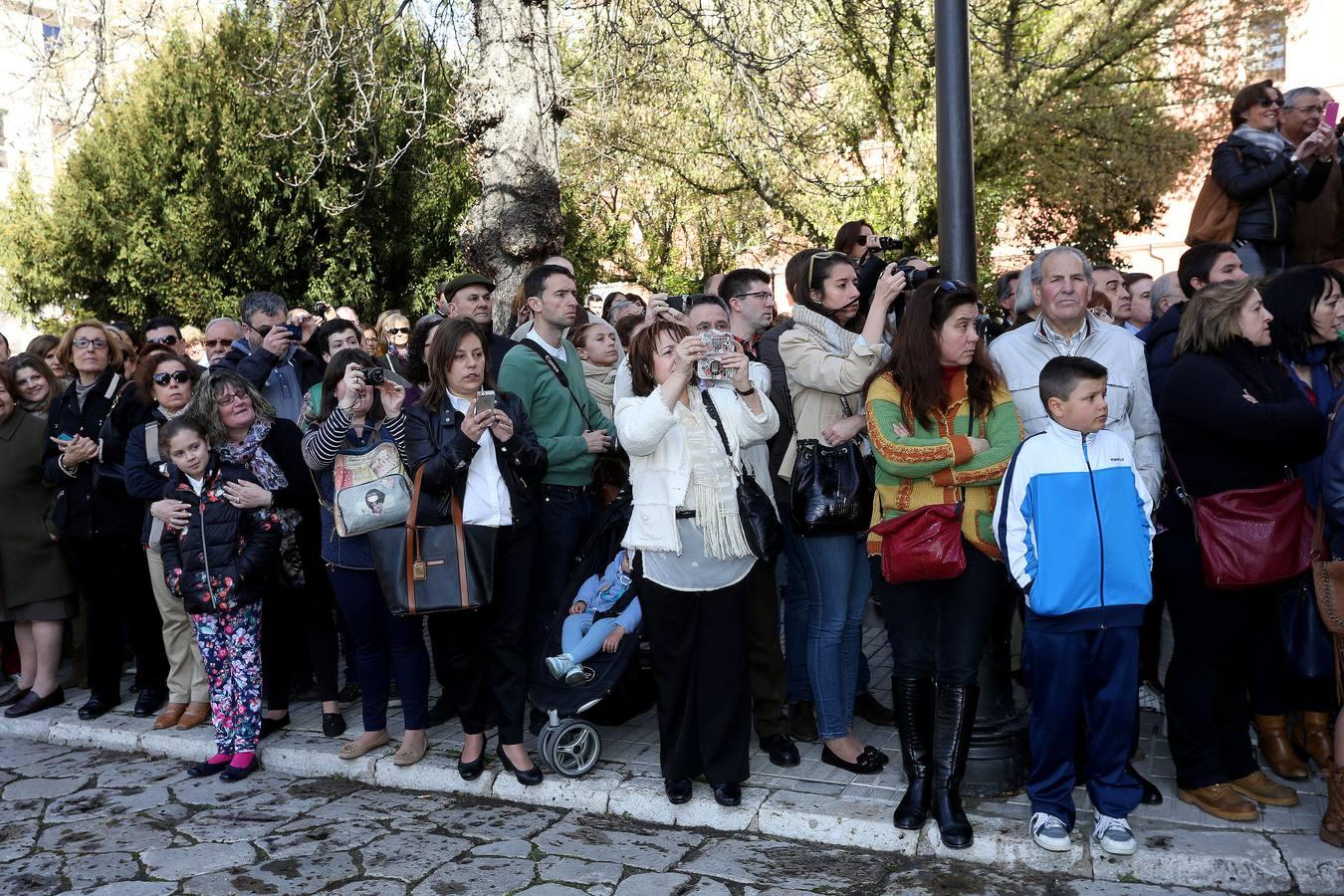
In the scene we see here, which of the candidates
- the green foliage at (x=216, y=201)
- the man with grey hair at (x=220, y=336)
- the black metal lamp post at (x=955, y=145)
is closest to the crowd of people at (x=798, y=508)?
the black metal lamp post at (x=955, y=145)

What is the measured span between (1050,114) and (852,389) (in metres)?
14.2

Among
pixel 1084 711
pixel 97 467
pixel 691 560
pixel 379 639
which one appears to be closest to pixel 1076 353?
pixel 1084 711

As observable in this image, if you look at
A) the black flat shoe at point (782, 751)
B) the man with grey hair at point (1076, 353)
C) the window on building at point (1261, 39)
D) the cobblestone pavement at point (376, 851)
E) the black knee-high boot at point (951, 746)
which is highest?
the window on building at point (1261, 39)

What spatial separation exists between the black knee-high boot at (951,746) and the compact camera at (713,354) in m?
1.52

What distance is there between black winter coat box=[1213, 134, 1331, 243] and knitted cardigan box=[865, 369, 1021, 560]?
8.43 ft

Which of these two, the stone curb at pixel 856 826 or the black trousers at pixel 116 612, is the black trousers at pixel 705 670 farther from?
the black trousers at pixel 116 612

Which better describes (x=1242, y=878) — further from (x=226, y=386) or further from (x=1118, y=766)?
(x=226, y=386)

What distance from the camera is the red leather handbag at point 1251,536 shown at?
432 cm

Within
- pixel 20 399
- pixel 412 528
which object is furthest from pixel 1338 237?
pixel 20 399

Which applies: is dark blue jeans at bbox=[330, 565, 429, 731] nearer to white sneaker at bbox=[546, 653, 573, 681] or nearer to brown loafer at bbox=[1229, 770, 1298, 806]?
white sneaker at bbox=[546, 653, 573, 681]

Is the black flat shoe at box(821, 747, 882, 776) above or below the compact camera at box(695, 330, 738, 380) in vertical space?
below

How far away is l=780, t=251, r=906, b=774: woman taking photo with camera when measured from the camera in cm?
495

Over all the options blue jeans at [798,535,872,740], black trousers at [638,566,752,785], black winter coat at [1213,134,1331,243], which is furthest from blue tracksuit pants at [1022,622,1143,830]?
black winter coat at [1213,134,1331,243]

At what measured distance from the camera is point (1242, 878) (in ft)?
12.9
